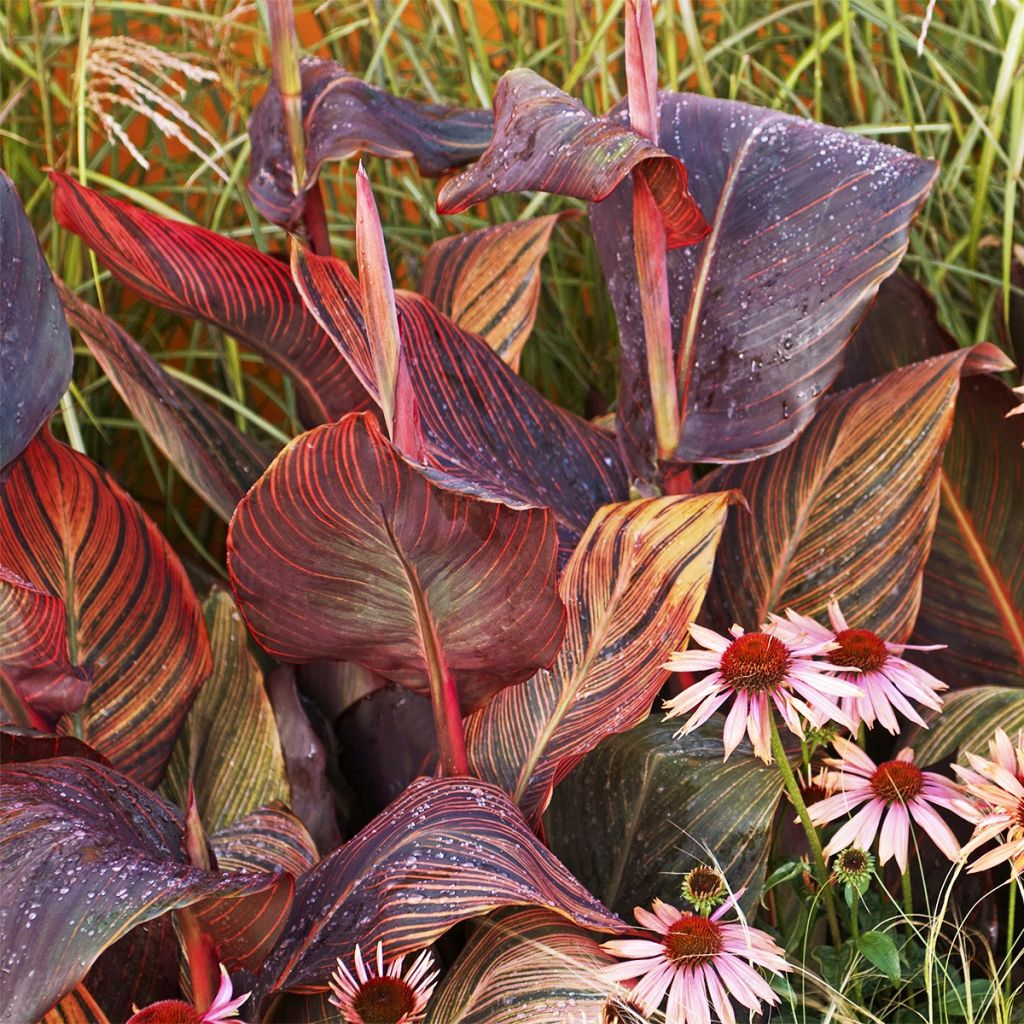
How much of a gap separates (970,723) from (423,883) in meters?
0.38

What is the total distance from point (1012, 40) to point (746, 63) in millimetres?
238

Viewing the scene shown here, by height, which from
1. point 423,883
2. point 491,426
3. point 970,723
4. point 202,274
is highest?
point 202,274

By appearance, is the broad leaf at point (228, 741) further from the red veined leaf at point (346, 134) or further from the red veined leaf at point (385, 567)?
the red veined leaf at point (346, 134)

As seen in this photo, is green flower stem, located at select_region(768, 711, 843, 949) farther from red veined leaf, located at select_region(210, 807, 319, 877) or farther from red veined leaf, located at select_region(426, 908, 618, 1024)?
red veined leaf, located at select_region(210, 807, 319, 877)

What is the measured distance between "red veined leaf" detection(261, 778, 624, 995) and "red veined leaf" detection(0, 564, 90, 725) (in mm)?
183

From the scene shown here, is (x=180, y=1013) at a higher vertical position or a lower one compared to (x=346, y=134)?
lower

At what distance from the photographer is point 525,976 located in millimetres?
613

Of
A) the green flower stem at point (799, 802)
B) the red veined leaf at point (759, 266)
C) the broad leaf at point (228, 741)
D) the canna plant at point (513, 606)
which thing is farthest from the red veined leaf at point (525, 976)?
the red veined leaf at point (759, 266)

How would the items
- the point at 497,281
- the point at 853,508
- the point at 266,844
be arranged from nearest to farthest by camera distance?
1. the point at 266,844
2. the point at 853,508
3. the point at 497,281

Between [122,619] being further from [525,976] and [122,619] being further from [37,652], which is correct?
[525,976]

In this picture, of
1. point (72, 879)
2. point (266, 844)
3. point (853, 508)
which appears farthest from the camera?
point (853, 508)

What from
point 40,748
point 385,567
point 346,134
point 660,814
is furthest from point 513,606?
point 346,134

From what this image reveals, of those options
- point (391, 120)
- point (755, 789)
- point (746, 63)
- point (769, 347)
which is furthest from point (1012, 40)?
point (755, 789)

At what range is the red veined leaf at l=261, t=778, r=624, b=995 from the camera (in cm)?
58
